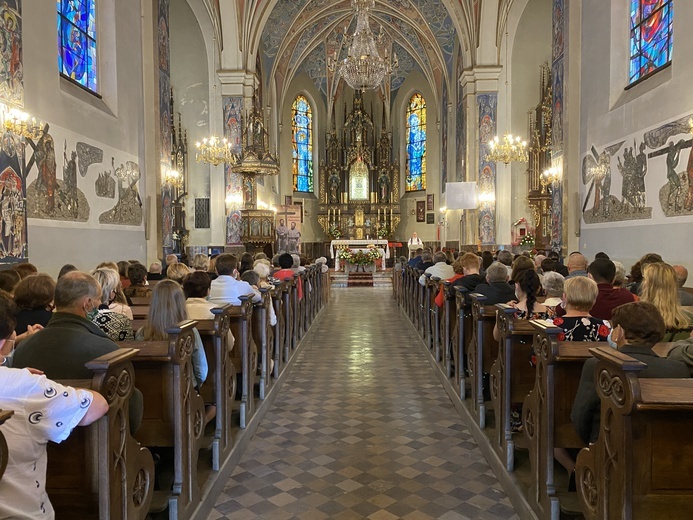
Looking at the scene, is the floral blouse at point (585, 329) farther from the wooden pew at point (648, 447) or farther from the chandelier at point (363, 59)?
the chandelier at point (363, 59)

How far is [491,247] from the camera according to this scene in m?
17.8

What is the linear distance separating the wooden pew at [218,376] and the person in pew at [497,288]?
2427 mm

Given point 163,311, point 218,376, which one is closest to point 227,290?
point 218,376

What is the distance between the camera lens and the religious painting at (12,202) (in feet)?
21.3

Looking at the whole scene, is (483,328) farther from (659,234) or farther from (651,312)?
(659,234)

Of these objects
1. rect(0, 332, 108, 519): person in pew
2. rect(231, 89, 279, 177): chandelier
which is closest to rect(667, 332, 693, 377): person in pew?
rect(0, 332, 108, 519): person in pew

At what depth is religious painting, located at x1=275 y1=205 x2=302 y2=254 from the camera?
2118cm

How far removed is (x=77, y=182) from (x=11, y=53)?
2551 millimetres

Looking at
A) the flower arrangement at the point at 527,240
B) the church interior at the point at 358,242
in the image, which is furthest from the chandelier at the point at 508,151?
the flower arrangement at the point at 527,240

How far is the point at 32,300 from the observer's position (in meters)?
3.58

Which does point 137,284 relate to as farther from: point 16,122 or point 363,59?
point 363,59

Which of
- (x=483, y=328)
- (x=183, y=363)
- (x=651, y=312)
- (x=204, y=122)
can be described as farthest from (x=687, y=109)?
(x=204, y=122)

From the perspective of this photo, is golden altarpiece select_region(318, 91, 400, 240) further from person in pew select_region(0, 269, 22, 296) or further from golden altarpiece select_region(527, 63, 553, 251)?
person in pew select_region(0, 269, 22, 296)

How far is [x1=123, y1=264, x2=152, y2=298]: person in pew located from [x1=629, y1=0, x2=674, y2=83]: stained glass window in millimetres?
8094
